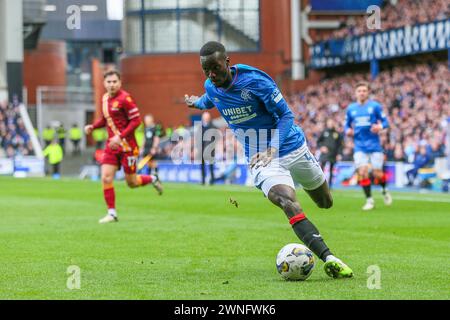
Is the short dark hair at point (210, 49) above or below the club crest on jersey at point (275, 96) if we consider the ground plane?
above

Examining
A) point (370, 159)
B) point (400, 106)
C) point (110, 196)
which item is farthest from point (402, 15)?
point (110, 196)

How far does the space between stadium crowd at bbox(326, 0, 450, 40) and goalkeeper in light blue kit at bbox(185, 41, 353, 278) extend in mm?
29881

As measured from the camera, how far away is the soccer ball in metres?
9.21

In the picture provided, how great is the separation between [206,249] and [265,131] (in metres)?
2.61

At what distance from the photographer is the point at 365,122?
63.4ft

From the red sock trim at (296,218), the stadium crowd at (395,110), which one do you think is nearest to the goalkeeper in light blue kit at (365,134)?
the stadium crowd at (395,110)

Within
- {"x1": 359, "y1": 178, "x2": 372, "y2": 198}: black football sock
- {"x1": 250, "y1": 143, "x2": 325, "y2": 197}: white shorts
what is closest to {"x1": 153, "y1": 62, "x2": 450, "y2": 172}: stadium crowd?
{"x1": 359, "y1": 178, "x2": 372, "y2": 198}: black football sock

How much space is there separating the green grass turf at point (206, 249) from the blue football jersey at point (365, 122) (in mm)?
1244

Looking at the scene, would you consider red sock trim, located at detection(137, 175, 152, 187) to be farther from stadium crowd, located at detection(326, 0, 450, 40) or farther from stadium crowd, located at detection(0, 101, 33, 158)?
stadium crowd, located at detection(0, 101, 33, 158)

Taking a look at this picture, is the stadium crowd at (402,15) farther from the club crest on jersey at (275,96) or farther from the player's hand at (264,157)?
the player's hand at (264,157)

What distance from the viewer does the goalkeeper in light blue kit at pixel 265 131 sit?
945cm

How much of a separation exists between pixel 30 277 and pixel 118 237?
434 centimetres

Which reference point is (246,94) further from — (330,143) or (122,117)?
(330,143)
